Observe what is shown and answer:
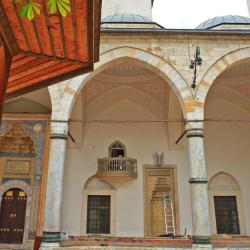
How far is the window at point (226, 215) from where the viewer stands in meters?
9.65

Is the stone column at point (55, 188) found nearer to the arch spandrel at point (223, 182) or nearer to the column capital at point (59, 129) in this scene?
the column capital at point (59, 129)

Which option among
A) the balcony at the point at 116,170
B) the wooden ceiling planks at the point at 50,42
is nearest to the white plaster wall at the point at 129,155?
Answer: the balcony at the point at 116,170

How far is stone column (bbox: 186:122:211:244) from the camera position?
6.19m

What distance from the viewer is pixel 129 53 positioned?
7.30 metres

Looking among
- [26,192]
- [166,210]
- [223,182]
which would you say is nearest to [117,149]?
[166,210]

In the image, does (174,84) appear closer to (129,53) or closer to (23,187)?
(129,53)

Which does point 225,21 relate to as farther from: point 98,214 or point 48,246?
point 48,246

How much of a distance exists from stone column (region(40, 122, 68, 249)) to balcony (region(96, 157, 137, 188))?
3.15 m

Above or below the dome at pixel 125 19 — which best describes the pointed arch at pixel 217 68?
below

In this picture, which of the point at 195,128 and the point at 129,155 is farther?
the point at 129,155

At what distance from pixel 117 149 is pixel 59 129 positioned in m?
3.80

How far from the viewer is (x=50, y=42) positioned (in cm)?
265

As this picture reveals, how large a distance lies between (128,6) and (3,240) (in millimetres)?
9323

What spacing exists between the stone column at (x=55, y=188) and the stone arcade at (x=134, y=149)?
1488 mm
